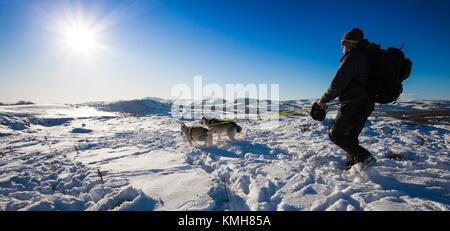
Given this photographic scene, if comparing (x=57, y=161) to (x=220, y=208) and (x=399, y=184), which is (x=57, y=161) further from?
(x=399, y=184)

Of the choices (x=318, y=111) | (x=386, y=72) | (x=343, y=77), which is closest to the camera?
(x=386, y=72)

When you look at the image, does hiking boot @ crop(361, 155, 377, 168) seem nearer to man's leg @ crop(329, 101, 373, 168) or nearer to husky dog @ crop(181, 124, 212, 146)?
man's leg @ crop(329, 101, 373, 168)

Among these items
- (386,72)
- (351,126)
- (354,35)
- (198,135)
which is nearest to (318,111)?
(351,126)

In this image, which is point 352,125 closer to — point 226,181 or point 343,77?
point 343,77

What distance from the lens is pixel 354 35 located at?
2955 millimetres

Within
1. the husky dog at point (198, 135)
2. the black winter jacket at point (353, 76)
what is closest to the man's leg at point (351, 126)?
the black winter jacket at point (353, 76)

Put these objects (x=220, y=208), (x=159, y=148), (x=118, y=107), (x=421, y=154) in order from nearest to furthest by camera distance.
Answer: (x=220, y=208) → (x=421, y=154) → (x=159, y=148) → (x=118, y=107)

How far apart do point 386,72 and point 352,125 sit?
987 millimetres

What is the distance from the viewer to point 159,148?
6.77 m

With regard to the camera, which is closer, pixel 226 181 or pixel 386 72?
pixel 386 72

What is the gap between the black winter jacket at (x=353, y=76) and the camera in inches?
110

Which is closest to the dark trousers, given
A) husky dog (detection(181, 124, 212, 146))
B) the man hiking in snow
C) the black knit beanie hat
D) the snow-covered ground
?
the man hiking in snow
